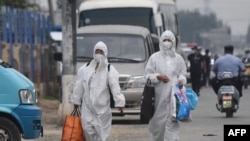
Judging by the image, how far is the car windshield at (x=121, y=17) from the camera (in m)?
30.0

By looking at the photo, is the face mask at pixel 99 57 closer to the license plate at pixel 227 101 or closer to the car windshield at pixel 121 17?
the license plate at pixel 227 101

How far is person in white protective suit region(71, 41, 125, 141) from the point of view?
13.8 meters

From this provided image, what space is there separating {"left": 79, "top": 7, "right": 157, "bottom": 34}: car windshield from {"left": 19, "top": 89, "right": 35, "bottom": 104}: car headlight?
14872 millimetres

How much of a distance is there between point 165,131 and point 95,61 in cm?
165

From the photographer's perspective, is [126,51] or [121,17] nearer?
[126,51]

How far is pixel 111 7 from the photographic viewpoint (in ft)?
100

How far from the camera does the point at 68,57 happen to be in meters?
20.7

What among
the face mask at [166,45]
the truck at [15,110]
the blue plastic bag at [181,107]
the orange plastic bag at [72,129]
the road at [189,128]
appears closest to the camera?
the orange plastic bag at [72,129]

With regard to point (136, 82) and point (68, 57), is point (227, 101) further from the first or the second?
point (68, 57)

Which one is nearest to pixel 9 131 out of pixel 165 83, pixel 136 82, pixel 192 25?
pixel 165 83

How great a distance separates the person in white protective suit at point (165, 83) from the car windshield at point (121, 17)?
48.5ft

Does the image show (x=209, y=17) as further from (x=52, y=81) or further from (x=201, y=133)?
(x=201, y=133)

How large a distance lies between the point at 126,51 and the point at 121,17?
26.3 feet

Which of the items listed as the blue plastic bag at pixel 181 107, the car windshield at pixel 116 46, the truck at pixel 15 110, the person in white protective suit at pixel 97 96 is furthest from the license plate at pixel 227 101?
the person in white protective suit at pixel 97 96
